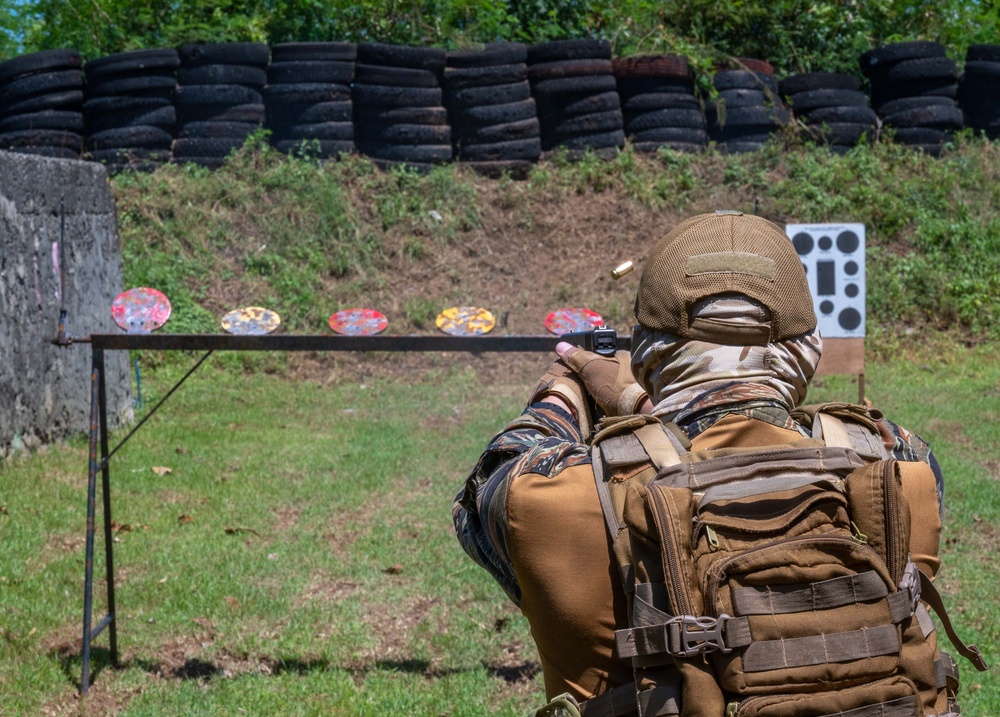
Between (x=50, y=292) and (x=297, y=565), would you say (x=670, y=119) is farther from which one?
(x=297, y=565)

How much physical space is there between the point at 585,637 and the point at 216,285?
9.42m

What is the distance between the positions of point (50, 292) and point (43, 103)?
4749mm

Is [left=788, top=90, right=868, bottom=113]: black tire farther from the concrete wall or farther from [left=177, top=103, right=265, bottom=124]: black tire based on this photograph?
the concrete wall

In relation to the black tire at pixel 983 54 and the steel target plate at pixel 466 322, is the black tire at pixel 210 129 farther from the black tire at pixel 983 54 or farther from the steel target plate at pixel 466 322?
the black tire at pixel 983 54

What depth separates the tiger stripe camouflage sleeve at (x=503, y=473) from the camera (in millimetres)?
1434

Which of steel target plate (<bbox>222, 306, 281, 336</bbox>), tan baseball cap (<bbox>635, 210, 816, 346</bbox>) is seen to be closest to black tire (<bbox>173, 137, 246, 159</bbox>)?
steel target plate (<bbox>222, 306, 281, 336</bbox>)

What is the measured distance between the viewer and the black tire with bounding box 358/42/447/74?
1116 cm

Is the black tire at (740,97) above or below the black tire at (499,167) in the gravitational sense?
above

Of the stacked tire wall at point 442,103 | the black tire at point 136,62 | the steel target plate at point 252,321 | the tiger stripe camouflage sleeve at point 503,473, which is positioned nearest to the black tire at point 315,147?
the stacked tire wall at point 442,103

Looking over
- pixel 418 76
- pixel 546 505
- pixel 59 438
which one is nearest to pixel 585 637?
pixel 546 505

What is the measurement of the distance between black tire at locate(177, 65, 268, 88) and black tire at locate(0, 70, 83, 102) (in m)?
1.12

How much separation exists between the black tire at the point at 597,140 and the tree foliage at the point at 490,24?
122cm

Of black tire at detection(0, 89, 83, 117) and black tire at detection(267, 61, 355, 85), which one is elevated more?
black tire at detection(267, 61, 355, 85)

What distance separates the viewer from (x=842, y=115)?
12.0 metres
